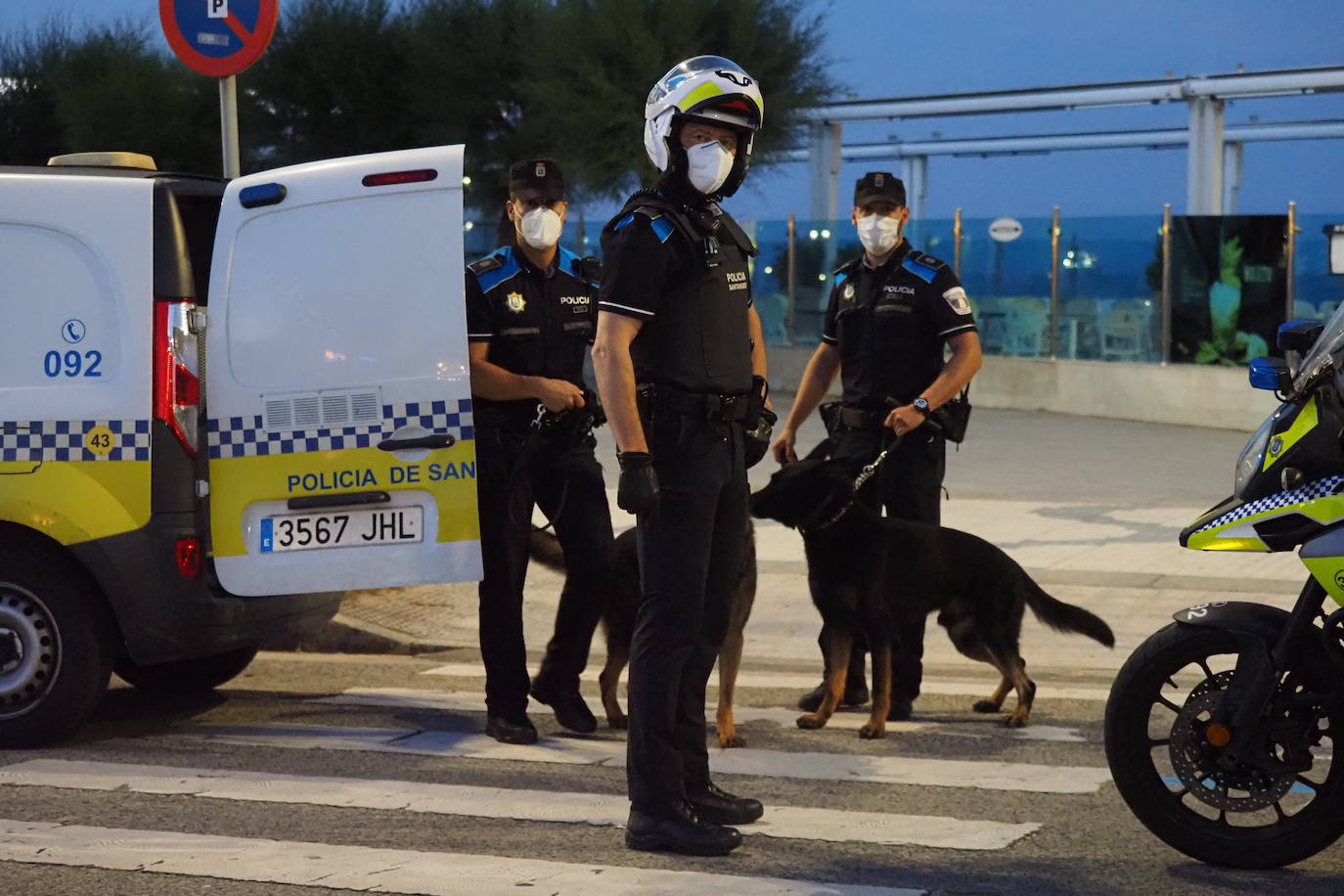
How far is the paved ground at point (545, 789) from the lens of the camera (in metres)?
4.67

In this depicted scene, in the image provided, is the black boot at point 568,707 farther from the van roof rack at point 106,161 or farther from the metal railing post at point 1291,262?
the metal railing post at point 1291,262

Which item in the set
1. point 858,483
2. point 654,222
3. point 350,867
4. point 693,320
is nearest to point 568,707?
point 858,483

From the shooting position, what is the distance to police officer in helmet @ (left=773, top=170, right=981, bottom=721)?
23.4ft

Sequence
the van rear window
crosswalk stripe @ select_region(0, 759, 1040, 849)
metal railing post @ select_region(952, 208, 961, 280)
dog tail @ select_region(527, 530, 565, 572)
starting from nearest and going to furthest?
1. crosswalk stripe @ select_region(0, 759, 1040, 849)
2. the van rear window
3. dog tail @ select_region(527, 530, 565, 572)
4. metal railing post @ select_region(952, 208, 961, 280)

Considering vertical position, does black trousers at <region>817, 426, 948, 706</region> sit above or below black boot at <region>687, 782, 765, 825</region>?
above

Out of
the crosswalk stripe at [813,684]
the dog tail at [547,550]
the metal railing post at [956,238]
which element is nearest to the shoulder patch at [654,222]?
the dog tail at [547,550]

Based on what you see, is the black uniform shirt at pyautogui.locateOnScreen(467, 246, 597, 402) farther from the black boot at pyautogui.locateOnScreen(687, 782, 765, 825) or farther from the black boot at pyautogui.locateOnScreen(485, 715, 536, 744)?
the black boot at pyautogui.locateOnScreen(687, 782, 765, 825)

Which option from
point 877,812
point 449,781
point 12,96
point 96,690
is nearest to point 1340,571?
point 877,812

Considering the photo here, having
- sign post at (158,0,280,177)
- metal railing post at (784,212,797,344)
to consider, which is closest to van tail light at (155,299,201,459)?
sign post at (158,0,280,177)

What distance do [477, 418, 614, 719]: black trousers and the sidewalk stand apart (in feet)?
5.82

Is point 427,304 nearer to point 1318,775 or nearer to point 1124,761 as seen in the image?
point 1124,761

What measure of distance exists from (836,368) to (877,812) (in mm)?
2565

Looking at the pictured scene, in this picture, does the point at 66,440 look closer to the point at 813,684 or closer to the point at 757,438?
the point at 757,438

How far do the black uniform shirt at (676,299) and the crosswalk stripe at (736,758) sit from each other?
5.07 ft
